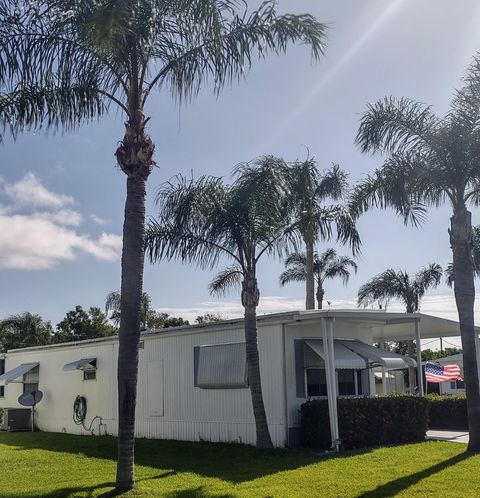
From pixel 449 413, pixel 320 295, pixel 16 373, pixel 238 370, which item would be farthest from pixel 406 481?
pixel 320 295

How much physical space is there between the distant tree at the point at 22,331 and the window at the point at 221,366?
82.6 feet

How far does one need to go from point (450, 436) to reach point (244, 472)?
7172 millimetres

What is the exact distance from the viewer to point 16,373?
22906 mm

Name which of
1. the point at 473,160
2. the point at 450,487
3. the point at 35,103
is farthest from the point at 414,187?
the point at 35,103

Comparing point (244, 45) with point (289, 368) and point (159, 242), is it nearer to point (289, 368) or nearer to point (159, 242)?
point (159, 242)

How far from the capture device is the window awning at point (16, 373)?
2256 cm

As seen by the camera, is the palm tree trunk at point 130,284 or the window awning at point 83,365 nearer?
the palm tree trunk at point 130,284

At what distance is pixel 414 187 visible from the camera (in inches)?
539

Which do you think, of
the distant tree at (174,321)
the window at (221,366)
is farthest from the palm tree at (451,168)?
the distant tree at (174,321)

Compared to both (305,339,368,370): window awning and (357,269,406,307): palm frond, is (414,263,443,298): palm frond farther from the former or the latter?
(305,339,368,370): window awning

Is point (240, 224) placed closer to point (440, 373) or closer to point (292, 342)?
point (292, 342)

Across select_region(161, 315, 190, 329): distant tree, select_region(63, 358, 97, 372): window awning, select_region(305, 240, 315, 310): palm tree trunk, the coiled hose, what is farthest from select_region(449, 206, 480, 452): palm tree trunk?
select_region(161, 315, 190, 329): distant tree

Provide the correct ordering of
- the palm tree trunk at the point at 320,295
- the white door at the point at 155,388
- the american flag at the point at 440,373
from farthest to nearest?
the palm tree trunk at the point at 320,295 → the american flag at the point at 440,373 → the white door at the point at 155,388

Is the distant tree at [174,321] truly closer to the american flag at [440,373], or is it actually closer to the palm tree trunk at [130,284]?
the american flag at [440,373]
